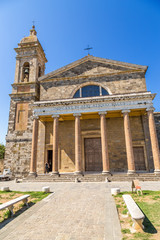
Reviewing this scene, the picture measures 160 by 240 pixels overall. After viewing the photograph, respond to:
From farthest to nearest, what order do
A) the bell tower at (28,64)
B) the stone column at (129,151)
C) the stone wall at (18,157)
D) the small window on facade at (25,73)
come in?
the small window on facade at (25,73) < the bell tower at (28,64) < the stone wall at (18,157) < the stone column at (129,151)

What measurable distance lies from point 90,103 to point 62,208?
33.9ft

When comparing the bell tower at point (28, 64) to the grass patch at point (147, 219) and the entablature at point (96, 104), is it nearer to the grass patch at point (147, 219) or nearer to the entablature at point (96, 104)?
the entablature at point (96, 104)

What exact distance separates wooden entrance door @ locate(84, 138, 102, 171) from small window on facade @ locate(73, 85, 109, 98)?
185 inches

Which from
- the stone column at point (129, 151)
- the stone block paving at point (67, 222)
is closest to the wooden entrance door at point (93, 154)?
the stone column at point (129, 151)

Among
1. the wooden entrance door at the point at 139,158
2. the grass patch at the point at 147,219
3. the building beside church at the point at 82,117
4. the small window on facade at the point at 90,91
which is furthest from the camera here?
the small window on facade at the point at 90,91

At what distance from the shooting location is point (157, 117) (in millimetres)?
17125

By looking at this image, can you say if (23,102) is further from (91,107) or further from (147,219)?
(147,219)

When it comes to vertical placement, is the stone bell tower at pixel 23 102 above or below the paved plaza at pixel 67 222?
above

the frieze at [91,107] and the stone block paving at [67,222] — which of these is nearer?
the stone block paving at [67,222]

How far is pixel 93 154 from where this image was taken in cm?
1666

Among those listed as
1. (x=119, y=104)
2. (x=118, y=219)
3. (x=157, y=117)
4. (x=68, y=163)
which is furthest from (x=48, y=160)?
(x=118, y=219)

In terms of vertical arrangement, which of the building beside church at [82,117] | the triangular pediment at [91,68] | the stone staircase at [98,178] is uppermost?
the triangular pediment at [91,68]

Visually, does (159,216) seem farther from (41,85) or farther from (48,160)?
(41,85)

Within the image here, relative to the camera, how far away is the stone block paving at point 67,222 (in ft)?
12.7
